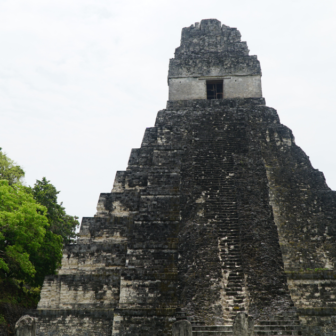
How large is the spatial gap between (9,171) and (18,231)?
6272 mm

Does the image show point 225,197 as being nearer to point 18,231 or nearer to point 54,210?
point 18,231

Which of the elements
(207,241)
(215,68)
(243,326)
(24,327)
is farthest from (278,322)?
(215,68)

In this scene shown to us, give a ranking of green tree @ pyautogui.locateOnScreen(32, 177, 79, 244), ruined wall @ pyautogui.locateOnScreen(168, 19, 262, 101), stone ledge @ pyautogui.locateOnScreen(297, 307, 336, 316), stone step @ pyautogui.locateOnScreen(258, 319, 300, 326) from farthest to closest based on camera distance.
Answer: green tree @ pyautogui.locateOnScreen(32, 177, 79, 244) < ruined wall @ pyautogui.locateOnScreen(168, 19, 262, 101) < stone ledge @ pyautogui.locateOnScreen(297, 307, 336, 316) < stone step @ pyautogui.locateOnScreen(258, 319, 300, 326)

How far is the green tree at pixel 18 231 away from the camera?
12.3 metres

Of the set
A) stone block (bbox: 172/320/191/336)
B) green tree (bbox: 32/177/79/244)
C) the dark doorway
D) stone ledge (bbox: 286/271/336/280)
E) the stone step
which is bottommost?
stone block (bbox: 172/320/191/336)

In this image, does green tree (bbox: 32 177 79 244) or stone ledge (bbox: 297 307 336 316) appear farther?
green tree (bbox: 32 177 79 244)

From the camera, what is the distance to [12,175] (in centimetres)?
1850

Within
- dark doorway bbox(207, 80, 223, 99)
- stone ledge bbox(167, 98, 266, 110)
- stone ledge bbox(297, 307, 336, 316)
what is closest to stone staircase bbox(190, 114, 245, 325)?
stone ledge bbox(167, 98, 266, 110)

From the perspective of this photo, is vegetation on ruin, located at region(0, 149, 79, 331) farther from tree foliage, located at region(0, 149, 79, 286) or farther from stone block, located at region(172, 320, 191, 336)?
stone block, located at region(172, 320, 191, 336)

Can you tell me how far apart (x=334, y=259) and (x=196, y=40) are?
1048cm

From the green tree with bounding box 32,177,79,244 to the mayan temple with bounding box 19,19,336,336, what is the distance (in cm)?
596

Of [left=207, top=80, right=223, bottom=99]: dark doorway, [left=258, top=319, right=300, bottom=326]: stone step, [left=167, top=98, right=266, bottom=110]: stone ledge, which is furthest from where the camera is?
[left=207, top=80, right=223, bottom=99]: dark doorway

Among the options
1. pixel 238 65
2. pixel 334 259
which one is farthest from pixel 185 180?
pixel 238 65

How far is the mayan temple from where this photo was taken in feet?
30.7
